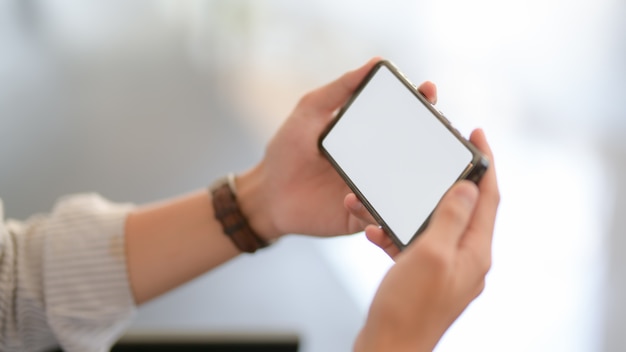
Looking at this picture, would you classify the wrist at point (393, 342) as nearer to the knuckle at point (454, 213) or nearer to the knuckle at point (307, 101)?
the knuckle at point (454, 213)

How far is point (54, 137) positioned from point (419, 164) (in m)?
0.85

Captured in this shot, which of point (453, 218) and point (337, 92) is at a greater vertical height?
point (337, 92)

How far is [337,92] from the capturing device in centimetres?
47

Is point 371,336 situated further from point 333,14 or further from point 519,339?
point 333,14

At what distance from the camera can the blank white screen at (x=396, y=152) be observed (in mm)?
392

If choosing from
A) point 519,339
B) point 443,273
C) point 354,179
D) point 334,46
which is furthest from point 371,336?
point 334,46

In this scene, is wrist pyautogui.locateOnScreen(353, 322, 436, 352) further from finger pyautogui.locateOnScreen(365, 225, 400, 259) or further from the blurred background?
the blurred background

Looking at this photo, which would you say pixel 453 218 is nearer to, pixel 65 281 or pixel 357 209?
pixel 357 209

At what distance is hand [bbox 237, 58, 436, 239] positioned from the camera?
487mm

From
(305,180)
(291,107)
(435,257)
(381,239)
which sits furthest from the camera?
(291,107)

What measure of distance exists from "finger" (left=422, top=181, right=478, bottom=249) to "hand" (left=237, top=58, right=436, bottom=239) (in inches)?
6.4

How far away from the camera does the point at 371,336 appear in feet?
0.98

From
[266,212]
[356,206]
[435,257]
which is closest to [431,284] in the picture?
[435,257]

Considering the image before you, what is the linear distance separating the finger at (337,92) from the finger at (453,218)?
0.55 feet
